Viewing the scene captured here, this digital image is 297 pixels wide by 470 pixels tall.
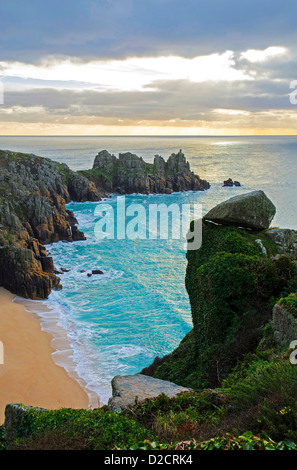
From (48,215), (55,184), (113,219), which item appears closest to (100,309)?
(48,215)

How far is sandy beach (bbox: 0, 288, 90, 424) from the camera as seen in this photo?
2327 cm

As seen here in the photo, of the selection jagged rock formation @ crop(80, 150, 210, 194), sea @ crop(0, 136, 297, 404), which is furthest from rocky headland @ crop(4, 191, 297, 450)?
jagged rock formation @ crop(80, 150, 210, 194)

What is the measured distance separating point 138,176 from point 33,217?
5173 cm

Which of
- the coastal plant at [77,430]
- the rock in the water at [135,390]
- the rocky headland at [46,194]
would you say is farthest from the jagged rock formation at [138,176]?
the coastal plant at [77,430]

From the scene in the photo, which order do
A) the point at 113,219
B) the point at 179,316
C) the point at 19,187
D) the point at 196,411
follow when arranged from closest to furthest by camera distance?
the point at 196,411, the point at 179,316, the point at 19,187, the point at 113,219

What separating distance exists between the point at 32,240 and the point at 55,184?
42604 millimetres

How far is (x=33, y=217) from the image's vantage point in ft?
202

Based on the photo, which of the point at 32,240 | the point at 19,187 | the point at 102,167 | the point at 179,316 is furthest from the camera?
the point at 102,167

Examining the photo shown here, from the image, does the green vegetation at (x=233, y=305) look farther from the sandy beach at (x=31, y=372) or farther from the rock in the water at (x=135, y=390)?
the sandy beach at (x=31, y=372)

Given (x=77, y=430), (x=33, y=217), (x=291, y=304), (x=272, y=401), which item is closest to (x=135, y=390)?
(x=77, y=430)

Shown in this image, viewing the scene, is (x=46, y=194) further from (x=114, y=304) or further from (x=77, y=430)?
(x=77, y=430)

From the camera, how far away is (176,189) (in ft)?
371

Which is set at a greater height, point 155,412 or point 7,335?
point 155,412
